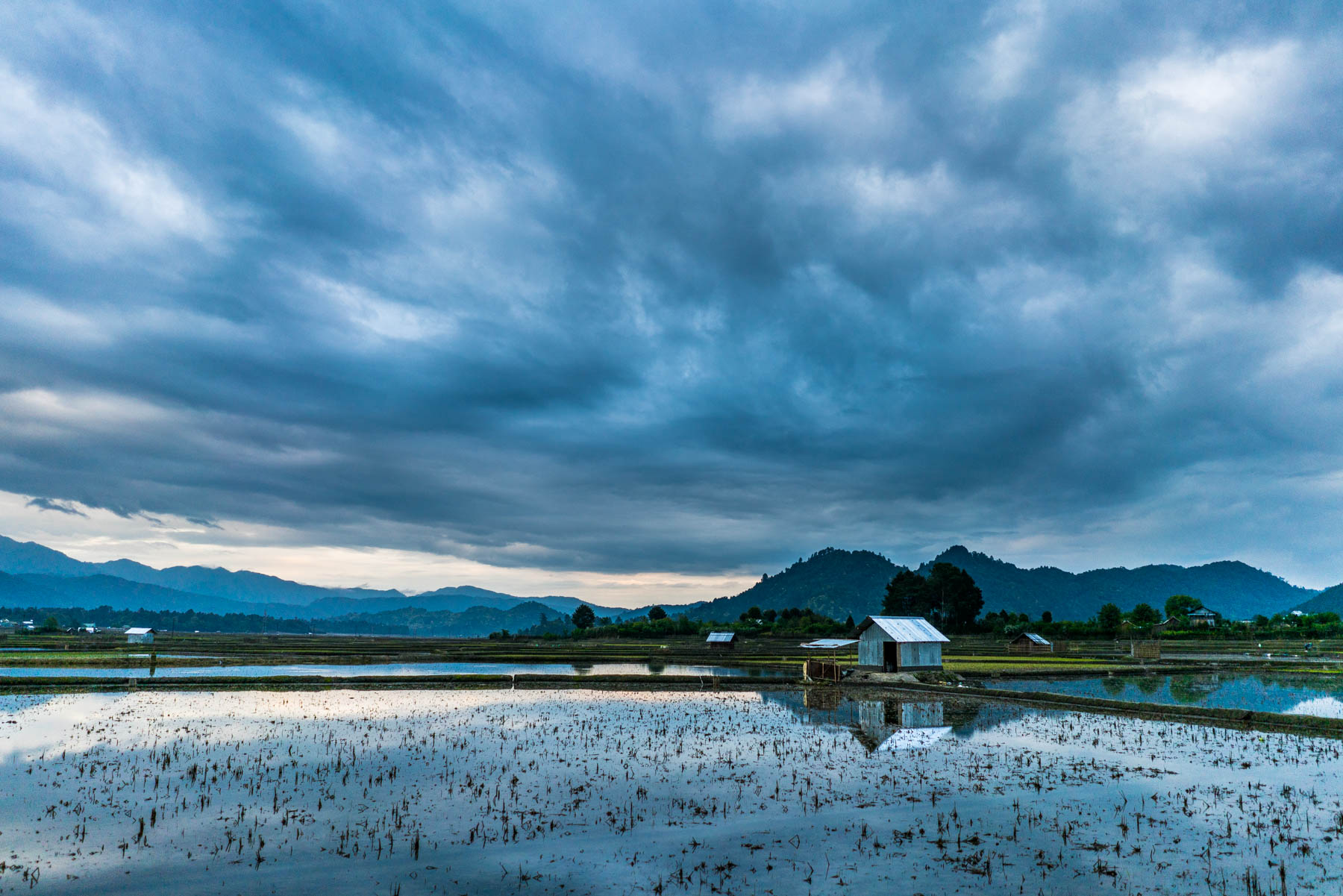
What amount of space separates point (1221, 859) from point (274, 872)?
18093 mm

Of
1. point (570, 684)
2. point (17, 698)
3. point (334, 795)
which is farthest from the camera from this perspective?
point (570, 684)

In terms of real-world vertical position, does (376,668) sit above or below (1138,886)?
below

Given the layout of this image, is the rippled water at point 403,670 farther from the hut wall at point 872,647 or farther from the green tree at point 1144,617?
the green tree at point 1144,617

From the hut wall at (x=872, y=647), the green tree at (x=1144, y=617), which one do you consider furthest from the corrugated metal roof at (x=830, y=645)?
the green tree at (x=1144, y=617)

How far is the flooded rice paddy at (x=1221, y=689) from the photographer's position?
35.2m

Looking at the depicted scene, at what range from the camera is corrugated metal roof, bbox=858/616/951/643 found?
2084 inches

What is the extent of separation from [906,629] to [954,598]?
8359 cm

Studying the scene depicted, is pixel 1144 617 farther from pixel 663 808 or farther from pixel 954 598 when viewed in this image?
pixel 663 808

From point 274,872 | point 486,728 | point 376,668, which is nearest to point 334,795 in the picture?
point 274,872

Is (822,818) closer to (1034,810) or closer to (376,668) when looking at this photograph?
(1034,810)

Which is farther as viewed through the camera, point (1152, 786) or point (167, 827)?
point (1152, 786)

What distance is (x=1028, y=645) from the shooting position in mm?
92750

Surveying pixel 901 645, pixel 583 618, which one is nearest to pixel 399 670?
pixel 901 645

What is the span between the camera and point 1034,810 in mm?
17031
